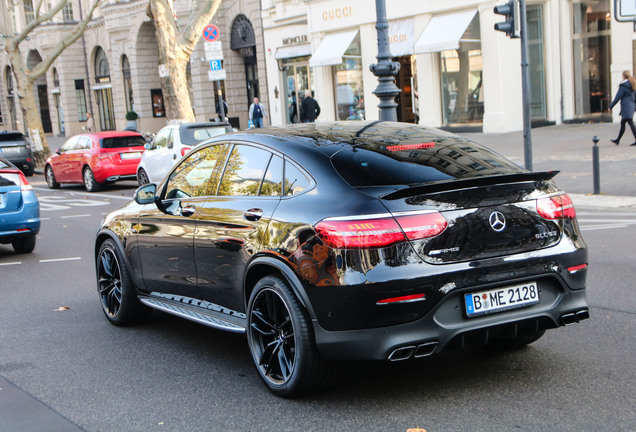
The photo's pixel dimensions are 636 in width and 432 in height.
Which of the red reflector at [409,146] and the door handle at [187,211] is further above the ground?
the red reflector at [409,146]

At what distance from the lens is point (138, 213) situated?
661 cm

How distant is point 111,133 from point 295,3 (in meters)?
15.1

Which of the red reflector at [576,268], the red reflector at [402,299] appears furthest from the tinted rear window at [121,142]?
the red reflector at [402,299]

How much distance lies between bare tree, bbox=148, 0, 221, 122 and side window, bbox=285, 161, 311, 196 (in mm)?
20546

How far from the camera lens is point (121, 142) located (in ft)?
70.1

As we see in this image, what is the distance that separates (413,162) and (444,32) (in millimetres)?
22592

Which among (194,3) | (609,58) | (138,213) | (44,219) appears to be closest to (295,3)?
(194,3)

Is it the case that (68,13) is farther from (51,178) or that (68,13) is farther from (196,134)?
(196,134)

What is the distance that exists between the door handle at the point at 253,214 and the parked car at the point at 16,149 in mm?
24592

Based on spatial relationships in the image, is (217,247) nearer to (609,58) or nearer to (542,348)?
(542,348)

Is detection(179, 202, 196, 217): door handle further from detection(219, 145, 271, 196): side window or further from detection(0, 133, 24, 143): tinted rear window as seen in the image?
detection(0, 133, 24, 143): tinted rear window

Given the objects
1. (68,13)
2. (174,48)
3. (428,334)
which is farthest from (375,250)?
(68,13)

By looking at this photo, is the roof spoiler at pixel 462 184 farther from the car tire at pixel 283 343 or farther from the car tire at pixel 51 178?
the car tire at pixel 51 178

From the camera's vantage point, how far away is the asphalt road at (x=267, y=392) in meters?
4.38
